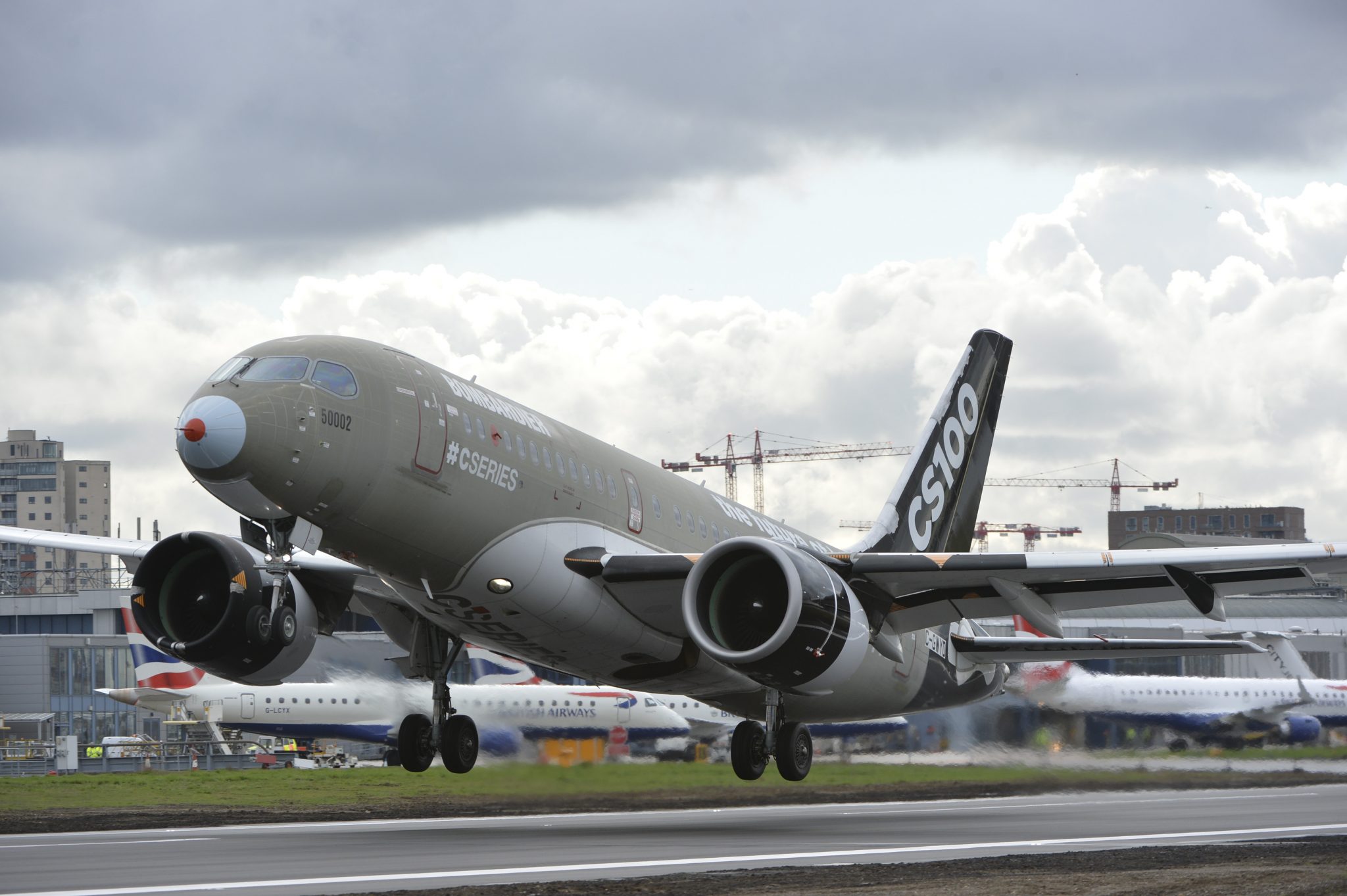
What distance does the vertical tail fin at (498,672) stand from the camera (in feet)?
194

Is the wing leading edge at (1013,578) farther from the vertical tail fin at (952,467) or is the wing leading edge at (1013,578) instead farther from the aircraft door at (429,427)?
the vertical tail fin at (952,467)

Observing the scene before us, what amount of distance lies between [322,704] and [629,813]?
3099 cm

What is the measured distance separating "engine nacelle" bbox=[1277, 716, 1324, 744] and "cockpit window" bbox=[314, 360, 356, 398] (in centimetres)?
4159

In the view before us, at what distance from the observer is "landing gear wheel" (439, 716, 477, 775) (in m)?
28.4

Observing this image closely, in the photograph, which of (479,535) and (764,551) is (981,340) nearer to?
(764,551)

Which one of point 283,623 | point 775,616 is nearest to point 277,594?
point 283,623

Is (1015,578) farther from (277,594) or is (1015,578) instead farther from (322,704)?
(322,704)

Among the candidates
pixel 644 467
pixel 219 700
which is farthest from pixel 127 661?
pixel 644 467

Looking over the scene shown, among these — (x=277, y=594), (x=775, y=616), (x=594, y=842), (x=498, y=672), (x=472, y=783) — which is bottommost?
(x=594, y=842)

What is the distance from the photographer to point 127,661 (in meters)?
84.1

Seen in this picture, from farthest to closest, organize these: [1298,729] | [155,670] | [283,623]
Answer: [155,670] → [1298,729] → [283,623]

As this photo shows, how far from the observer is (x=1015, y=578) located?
26.0m

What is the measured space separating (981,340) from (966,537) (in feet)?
16.1

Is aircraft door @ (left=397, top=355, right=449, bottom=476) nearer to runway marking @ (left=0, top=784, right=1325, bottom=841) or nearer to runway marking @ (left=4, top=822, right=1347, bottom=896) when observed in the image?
runway marking @ (left=4, top=822, right=1347, bottom=896)
